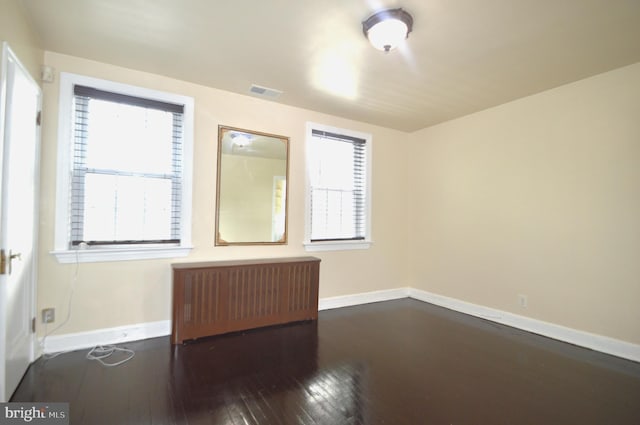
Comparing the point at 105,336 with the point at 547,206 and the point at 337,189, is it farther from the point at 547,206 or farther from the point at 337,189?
the point at 547,206

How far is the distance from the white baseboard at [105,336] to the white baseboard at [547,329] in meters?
3.61

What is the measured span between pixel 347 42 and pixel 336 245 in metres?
2.53

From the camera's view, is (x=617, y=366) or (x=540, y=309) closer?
(x=617, y=366)

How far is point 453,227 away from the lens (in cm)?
430

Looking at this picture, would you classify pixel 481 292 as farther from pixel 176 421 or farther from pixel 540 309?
pixel 176 421

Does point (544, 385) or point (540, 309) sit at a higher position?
point (540, 309)

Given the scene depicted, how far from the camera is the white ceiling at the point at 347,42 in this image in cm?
205

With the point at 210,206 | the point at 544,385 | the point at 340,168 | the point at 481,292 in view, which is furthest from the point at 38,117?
the point at 481,292

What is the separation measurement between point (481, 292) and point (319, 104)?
3182 millimetres

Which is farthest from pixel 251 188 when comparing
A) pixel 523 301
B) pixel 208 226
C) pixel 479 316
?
pixel 523 301

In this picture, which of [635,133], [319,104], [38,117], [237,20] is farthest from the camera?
[319,104]

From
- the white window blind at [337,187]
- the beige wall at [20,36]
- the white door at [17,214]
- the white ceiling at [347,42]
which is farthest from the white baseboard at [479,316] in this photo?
the white ceiling at [347,42]

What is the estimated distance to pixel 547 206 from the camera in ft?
10.9

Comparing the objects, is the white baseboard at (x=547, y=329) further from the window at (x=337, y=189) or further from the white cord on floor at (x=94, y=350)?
the white cord on floor at (x=94, y=350)
